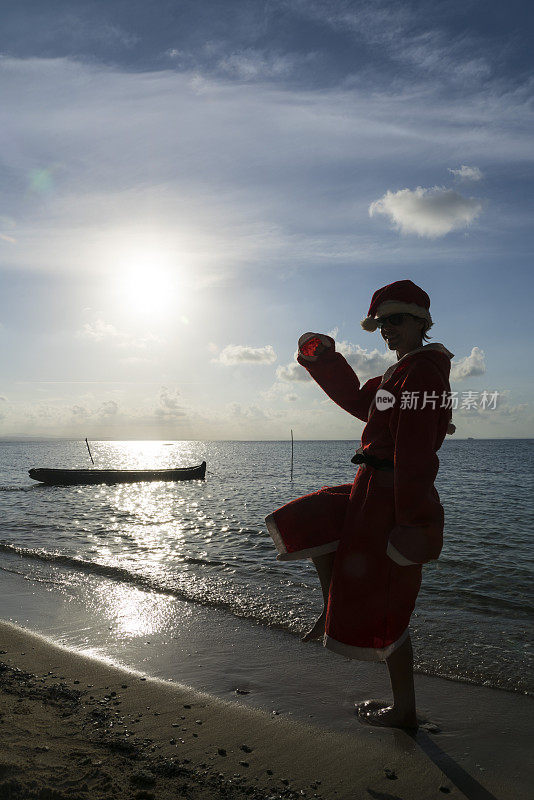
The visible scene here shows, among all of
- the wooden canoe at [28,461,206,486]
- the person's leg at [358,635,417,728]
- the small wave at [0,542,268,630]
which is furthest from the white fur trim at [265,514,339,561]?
the wooden canoe at [28,461,206,486]

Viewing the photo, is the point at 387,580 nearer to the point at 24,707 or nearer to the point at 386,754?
the point at 386,754

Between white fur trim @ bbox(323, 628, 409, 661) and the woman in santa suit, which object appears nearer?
the woman in santa suit

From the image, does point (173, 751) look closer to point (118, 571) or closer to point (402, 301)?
point (402, 301)

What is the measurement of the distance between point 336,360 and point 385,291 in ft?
2.05

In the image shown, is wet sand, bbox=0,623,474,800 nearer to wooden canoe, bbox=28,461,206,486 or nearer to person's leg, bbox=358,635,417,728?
person's leg, bbox=358,635,417,728

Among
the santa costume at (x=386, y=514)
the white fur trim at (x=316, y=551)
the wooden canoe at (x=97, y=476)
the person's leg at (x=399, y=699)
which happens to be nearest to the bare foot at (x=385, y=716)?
the person's leg at (x=399, y=699)

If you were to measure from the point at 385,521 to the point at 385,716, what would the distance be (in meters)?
1.56

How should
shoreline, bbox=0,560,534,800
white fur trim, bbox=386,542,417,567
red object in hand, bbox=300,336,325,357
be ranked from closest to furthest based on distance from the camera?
white fur trim, bbox=386,542,417,567, shoreline, bbox=0,560,534,800, red object in hand, bbox=300,336,325,357

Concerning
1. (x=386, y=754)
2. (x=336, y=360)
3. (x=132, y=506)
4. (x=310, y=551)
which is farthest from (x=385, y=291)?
(x=132, y=506)

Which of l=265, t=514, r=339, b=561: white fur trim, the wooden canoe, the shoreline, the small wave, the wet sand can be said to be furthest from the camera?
the wooden canoe

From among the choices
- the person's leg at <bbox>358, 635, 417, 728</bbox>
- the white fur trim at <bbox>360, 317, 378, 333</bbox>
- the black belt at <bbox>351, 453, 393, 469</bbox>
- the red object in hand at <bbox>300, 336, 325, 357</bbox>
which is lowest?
the person's leg at <bbox>358, 635, 417, 728</bbox>

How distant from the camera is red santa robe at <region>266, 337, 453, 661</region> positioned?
2.60 meters

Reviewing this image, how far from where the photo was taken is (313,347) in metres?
3.52

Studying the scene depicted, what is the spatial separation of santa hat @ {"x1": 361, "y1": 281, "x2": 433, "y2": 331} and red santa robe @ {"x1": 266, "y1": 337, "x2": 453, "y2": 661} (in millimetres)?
276
